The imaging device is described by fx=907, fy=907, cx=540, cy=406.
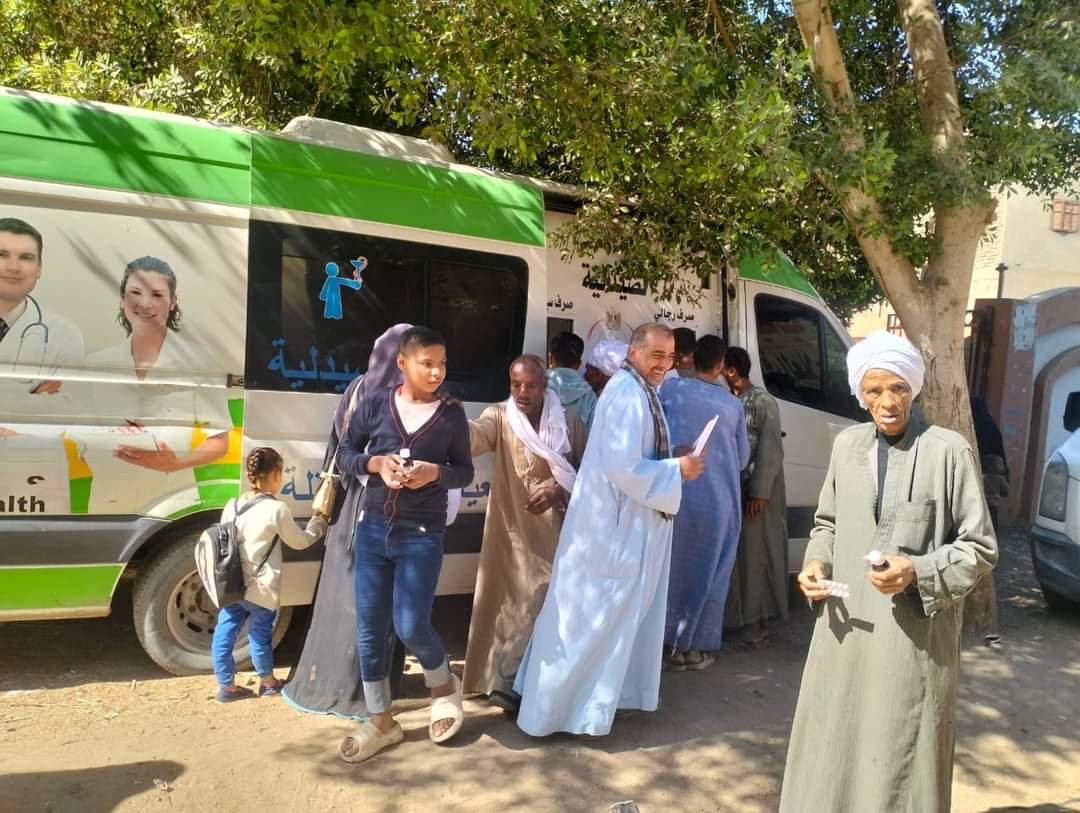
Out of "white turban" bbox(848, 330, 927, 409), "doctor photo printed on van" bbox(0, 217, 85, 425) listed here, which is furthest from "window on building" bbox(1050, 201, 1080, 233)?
"doctor photo printed on van" bbox(0, 217, 85, 425)

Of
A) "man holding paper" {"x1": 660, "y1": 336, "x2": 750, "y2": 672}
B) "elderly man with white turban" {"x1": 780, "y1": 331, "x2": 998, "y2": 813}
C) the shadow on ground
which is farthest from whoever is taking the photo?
"man holding paper" {"x1": 660, "y1": 336, "x2": 750, "y2": 672}

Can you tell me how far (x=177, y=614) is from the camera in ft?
14.1

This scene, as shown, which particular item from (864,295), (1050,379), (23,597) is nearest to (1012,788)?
(23,597)

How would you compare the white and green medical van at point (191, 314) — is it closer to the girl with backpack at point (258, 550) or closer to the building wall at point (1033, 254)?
the girl with backpack at point (258, 550)

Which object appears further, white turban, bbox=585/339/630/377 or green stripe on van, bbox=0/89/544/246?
white turban, bbox=585/339/630/377

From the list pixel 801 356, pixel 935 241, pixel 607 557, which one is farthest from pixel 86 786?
pixel 935 241

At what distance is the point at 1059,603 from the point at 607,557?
4.30 metres

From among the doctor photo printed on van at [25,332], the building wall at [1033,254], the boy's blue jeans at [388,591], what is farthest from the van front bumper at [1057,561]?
the building wall at [1033,254]

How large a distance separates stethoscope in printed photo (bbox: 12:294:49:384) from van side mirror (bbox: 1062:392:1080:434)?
369 inches

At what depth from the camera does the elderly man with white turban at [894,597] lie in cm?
263

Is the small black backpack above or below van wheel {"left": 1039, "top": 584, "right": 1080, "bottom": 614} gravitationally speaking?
above

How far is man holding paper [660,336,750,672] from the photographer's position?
4.92 m

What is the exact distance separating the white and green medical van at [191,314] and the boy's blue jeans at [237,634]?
23 centimetres

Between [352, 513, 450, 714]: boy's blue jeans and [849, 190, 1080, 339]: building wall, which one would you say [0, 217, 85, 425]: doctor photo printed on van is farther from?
[849, 190, 1080, 339]: building wall
